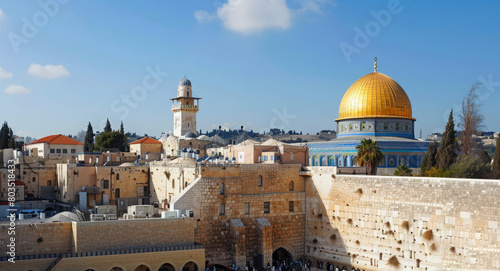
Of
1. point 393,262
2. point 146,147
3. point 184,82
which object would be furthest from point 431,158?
point 184,82

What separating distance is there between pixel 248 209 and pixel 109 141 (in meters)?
29.2

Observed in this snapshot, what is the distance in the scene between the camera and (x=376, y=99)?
119ft

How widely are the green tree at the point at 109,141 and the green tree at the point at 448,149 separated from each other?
3389cm

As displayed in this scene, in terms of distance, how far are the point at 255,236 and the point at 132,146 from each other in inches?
948

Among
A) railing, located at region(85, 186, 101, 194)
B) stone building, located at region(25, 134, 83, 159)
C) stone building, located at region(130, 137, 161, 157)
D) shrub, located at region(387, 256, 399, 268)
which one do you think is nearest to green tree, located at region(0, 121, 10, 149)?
stone building, located at region(25, 134, 83, 159)

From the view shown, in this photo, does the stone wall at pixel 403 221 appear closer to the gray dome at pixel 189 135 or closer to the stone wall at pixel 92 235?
the stone wall at pixel 92 235

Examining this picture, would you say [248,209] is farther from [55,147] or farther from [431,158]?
[55,147]

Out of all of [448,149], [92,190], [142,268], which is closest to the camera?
[142,268]

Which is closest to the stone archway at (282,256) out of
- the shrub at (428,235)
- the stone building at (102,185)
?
the shrub at (428,235)

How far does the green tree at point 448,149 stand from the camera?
29.0 meters

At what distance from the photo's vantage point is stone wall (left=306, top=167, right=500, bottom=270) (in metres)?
20.3

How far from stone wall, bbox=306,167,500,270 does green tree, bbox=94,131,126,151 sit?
29.7m

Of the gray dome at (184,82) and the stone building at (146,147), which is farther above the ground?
the gray dome at (184,82)

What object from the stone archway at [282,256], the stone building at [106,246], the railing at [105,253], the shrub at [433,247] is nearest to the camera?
the railing at [105,253]
